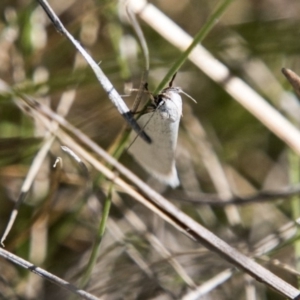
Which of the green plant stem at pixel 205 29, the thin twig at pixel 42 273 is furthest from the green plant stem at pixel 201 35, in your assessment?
the thin twig at pixel 42 273

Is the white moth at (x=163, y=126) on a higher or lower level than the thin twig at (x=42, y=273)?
higher

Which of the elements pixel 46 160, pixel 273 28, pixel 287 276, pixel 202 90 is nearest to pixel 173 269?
pixel 287 276

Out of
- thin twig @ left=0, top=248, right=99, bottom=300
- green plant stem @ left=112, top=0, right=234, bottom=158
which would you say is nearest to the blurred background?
thin twig @ left=0, top=248, right=99, bottom=300

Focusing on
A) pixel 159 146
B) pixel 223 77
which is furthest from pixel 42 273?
pixel 223 77

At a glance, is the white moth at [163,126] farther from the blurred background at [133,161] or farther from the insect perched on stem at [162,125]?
the blurred background at [133,161]

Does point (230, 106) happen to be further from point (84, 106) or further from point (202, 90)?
point (84, 106)

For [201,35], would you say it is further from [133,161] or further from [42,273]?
[133,161]
